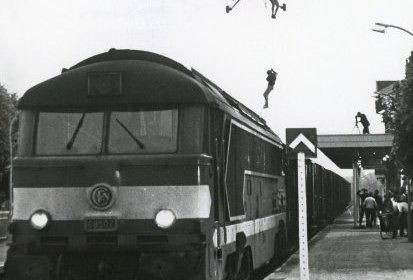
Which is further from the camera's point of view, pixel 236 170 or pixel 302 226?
pixel 236 170

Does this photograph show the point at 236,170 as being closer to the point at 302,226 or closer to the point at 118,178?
the point at 302,226

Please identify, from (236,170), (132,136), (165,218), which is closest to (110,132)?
(132,136)

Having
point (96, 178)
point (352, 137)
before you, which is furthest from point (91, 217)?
point (352, 137)

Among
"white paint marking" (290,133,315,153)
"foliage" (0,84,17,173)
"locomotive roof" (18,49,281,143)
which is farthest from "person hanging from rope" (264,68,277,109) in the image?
"foliage" (0,84,17,173)

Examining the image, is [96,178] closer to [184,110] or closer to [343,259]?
[184,110]

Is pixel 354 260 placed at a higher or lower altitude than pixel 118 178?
lower

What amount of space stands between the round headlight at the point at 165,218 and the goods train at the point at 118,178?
0.01 m

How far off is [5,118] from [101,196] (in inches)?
1786

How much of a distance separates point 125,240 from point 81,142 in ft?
4.17

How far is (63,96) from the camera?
9961 mm

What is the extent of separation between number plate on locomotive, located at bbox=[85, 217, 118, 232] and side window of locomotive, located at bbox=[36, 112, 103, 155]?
799 millimetres

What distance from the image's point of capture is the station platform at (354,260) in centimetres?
1509

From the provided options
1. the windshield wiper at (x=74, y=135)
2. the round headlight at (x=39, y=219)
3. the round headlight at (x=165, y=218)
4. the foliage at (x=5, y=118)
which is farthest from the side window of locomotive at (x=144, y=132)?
the foliage at (x=5, y=118)

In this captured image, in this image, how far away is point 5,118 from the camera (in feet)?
175
